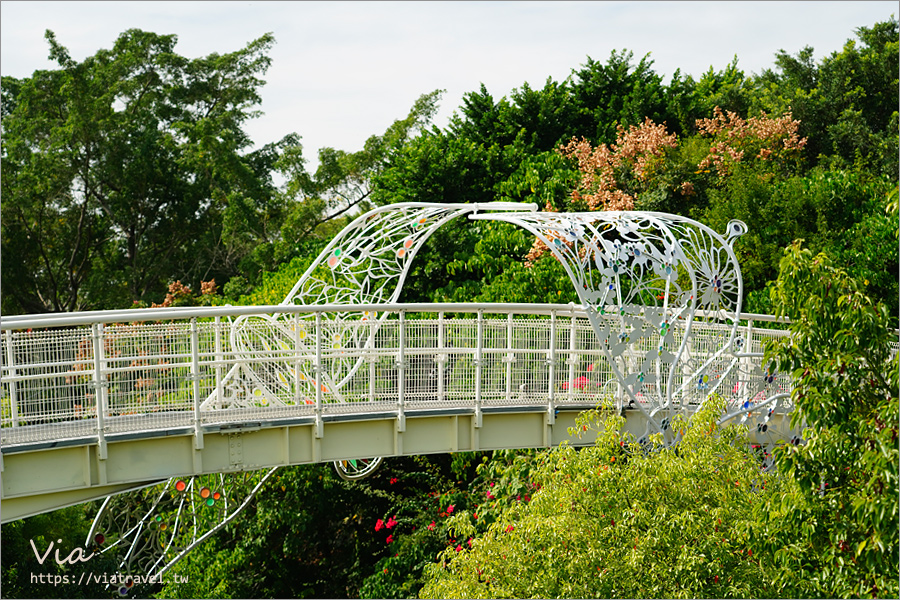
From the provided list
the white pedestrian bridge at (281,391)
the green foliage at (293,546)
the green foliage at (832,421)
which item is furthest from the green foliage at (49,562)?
the green foliage at (832,421)

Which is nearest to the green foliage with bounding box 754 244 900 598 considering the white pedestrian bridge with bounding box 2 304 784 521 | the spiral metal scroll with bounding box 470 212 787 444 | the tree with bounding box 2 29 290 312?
the spiral metal scroll with bounding box 470 212 787 444

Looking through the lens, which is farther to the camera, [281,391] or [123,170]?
[123,170]

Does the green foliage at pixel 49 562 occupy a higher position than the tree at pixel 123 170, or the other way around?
the tree at pixel 123 170

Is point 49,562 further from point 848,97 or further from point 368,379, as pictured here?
point 848,97

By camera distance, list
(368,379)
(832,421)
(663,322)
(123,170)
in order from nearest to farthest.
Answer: (832,421) < (663,322) < (368,379) < (123,170)

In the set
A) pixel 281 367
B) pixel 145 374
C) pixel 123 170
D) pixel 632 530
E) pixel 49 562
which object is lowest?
pixel 49 562

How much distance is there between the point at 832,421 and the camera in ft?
22.4

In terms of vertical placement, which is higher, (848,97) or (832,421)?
(848,97)

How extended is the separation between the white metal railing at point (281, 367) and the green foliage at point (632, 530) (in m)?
2.27

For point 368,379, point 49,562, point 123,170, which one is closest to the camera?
point 368,379

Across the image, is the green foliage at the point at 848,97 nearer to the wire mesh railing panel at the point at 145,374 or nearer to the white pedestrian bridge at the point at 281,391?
the white pedestrian bridge at the point at 281,391

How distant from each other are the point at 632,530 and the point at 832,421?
2.15m

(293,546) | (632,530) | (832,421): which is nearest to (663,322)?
(632,530)

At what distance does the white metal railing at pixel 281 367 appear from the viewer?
30.8 ft
